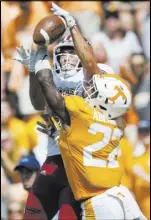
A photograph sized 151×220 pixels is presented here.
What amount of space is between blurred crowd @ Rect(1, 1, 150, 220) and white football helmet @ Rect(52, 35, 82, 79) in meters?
2.02

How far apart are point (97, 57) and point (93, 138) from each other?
4028 mm

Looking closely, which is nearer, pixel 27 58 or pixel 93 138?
pixel 93 138

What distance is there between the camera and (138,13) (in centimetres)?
1091

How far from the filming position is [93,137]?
6145mm

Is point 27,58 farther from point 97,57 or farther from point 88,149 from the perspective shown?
point 97,57

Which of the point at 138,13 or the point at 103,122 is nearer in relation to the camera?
the point at 103,122

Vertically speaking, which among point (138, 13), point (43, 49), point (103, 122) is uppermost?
point (138, 13)

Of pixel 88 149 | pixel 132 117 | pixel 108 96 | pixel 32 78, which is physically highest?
pixel 32 78

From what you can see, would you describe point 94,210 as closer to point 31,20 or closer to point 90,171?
point 90,171

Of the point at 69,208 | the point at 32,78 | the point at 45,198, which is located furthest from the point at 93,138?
the point at 32,78

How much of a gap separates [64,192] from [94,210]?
1.64 feet

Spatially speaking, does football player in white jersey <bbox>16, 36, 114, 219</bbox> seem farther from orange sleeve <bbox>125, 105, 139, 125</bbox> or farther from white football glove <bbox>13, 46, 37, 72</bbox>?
orange sleeve <bbox>125, 105, 139, 125</bbox>

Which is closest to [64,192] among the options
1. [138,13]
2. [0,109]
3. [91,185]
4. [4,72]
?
[91,185]

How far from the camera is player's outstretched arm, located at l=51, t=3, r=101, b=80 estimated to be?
633 centimetres
